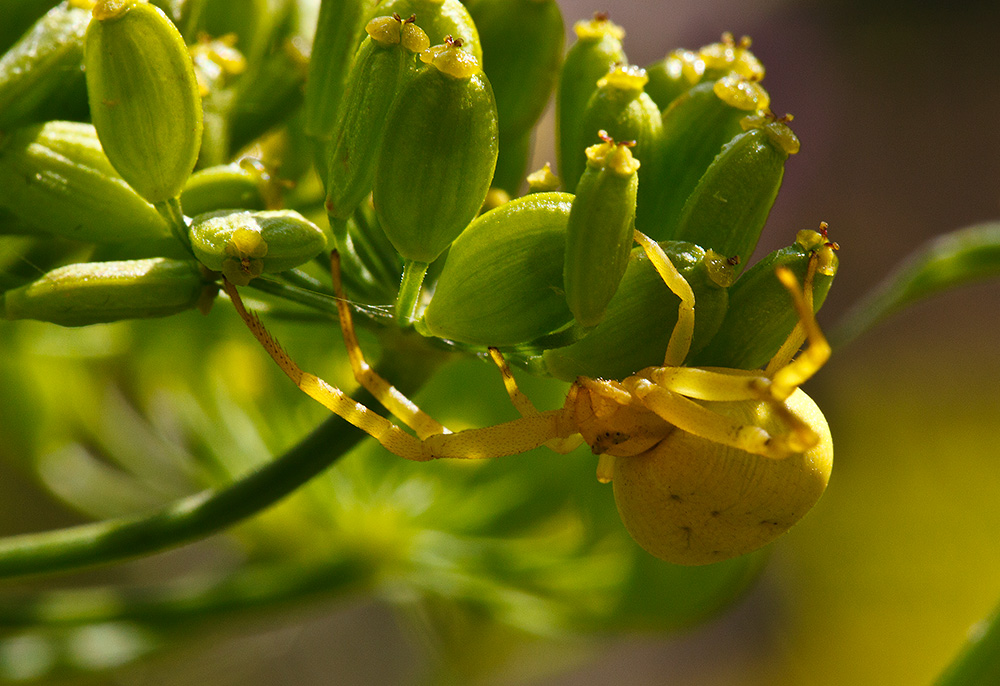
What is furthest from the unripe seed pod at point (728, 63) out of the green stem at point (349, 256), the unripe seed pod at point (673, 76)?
the green stem at point (349, 256)

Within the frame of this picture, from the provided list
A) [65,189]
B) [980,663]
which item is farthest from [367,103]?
[980,663]

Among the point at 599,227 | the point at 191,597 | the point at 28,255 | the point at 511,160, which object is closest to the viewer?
the point at 599,227

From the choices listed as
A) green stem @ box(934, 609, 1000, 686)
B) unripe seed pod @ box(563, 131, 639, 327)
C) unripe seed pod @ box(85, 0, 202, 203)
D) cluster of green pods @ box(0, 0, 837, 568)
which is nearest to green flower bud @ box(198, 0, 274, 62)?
cluster of green pods @ box(0, 0, 837, 568)

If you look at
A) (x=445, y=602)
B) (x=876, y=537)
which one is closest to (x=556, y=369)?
(x=445, y=602)

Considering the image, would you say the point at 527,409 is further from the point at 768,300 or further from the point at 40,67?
the point at 40,67

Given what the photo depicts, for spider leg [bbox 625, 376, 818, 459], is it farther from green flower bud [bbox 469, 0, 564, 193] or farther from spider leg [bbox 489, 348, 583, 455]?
green flower bud [bbox 469, 0, 564, 193]

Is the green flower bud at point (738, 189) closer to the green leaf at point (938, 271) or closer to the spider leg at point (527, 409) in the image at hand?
the spider leg at point (527, 409)

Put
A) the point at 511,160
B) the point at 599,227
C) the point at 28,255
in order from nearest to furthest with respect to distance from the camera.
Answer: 1. the point at 599,227
2. the point at 28,255
3. the point at 511,160
